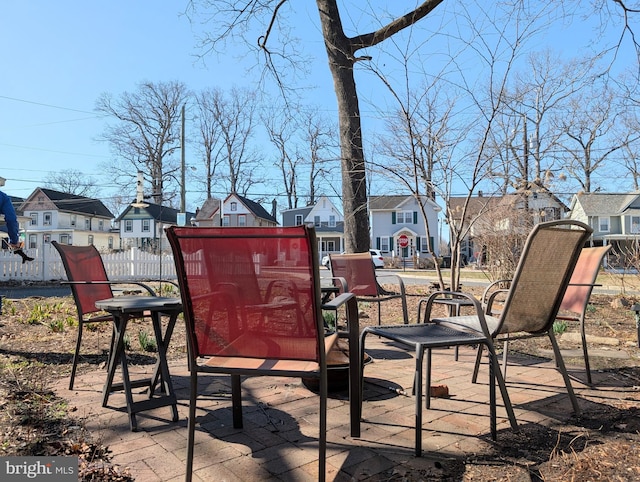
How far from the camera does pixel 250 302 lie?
1754 mm

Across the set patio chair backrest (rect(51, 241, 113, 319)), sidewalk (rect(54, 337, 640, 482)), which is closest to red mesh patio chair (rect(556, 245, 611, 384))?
sidewalk (rect(54, 337, 640, 482))

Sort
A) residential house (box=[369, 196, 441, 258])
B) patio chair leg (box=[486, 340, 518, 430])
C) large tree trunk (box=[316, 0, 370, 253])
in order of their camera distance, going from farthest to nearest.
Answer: residential house (box=[369, 196, 441, 258])
large tree trunk (box=[316, 0, 370, 253])
patio chair leg (box=[486, 340, 518, 430])

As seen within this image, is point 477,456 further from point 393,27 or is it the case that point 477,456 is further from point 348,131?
point 393,27

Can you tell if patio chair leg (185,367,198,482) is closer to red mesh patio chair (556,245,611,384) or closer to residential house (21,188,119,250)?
red mesh patio chair (556,245,611,384)

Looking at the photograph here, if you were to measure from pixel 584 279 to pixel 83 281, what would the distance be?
11.7ft

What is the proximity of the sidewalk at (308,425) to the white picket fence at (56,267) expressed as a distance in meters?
10.9

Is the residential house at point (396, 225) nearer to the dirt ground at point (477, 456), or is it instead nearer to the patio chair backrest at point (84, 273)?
the dirt ground at point (477, 456)

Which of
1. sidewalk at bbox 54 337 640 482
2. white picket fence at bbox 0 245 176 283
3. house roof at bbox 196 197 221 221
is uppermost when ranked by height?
house roof at bbox 196 197 221 221

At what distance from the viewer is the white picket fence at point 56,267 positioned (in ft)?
45.9

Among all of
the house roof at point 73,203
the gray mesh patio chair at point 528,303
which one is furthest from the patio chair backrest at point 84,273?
the house roof at point 73,203

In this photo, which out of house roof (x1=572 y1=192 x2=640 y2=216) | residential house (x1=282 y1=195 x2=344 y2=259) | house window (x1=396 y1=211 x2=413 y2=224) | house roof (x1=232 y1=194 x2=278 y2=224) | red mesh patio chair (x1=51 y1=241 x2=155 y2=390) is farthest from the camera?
house roof (x1=232 y1=194 x2=278 y2=224)

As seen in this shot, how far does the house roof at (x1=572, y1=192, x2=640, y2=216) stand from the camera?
36500 mm

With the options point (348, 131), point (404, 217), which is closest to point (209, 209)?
point (404, 217)

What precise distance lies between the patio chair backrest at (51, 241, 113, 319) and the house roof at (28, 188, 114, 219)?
4532cm
